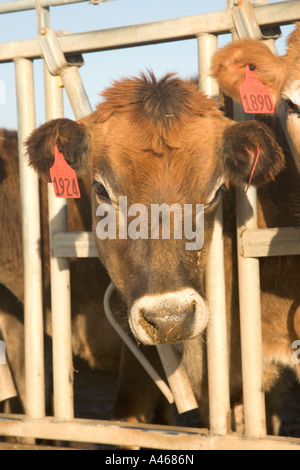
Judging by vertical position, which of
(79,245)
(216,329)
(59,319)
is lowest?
(216,329)

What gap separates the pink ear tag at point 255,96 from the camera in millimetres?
3467

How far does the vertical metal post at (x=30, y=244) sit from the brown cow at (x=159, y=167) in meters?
0.43

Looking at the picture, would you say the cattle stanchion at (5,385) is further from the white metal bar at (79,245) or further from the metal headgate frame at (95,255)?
the white metal bar at (79,245)

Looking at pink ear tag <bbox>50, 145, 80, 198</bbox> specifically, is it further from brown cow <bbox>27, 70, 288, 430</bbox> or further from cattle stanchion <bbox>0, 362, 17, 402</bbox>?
cattle stanchion <bbox>0, 362, 17, 402</bbox>

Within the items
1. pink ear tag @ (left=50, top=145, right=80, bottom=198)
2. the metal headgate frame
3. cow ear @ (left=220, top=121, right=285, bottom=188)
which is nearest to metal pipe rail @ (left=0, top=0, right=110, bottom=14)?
the metal headgate frame

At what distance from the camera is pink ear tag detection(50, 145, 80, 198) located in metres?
3.64

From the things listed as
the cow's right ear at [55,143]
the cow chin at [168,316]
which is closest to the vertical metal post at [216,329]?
the cow chin at [168,316]

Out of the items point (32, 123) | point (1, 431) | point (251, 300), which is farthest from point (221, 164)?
point (1, 431)

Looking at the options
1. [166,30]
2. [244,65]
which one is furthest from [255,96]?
[166,30]

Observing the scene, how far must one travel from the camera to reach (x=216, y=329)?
11.8 feet

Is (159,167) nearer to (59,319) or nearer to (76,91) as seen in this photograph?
(76,91)

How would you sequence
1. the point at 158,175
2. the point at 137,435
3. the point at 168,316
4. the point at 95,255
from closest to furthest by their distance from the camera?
1. the point at 168,316
2. the point at 158,175
3. the point at 137,435
4. the point at 95,255

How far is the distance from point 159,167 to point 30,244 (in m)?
1.11

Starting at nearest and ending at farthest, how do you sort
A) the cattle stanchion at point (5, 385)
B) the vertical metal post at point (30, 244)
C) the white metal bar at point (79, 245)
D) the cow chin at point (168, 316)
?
the cow chin at point (168, 316) < the white metal bar at point (79, 245) < the vertical metal post at point (30, 244) < the cattle stanchion at point (5, 385)
